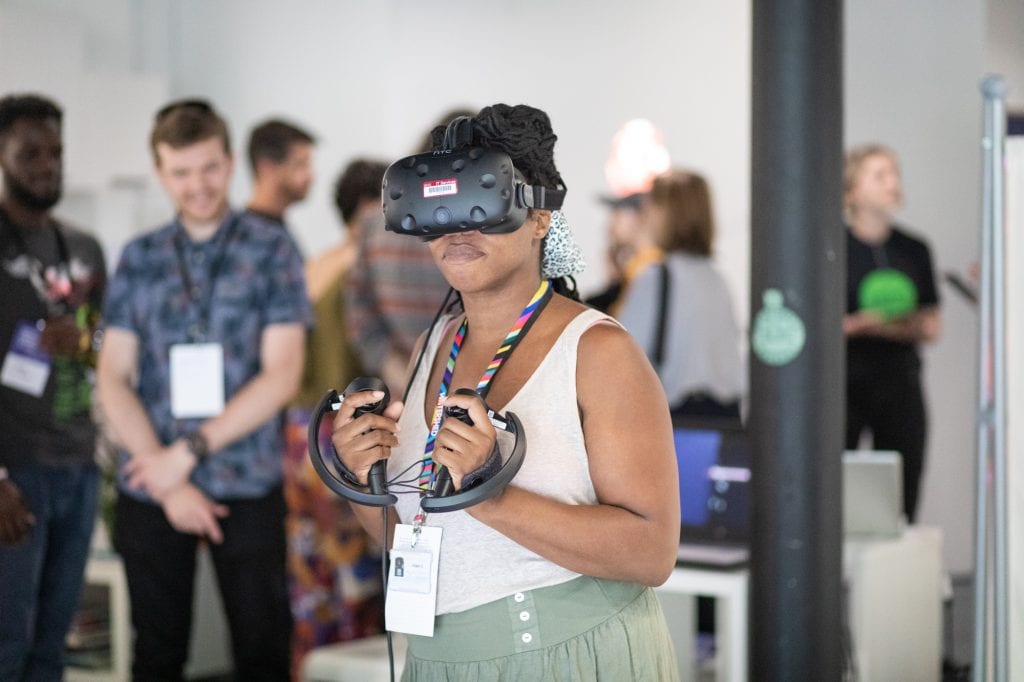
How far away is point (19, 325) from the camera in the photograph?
3406 millimetres

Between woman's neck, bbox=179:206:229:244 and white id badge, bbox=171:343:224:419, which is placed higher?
woman's neck, bbox=179:206:229:244

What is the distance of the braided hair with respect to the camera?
1.75 metres

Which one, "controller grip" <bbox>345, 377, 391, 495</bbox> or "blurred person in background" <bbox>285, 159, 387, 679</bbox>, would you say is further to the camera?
"blurred person in background" <bbox>285, 159, 387, 679</bbox>

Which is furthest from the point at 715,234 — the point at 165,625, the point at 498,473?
the point at 498,473

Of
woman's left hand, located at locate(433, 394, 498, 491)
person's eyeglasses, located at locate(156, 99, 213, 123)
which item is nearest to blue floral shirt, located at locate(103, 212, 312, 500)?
person's eyeglasses, located at locate(156, 99, 213, 123)

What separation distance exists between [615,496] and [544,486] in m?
0.10

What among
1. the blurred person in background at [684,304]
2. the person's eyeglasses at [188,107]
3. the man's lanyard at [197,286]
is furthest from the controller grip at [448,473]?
the blurred person in background at [684,304]

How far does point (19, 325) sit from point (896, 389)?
3.41m

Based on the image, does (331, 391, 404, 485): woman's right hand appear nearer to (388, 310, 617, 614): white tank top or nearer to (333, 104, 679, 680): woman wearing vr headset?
(333, 104, 679, 680): woman wearing vr headset

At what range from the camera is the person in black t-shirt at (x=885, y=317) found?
16.6ft

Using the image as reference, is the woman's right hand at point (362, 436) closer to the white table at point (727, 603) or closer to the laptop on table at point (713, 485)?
the white table at point (727, 603)

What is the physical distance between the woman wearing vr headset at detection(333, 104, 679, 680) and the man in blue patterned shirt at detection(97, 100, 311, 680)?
1.71 m

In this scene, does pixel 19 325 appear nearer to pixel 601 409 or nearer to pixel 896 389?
pixel 601 409

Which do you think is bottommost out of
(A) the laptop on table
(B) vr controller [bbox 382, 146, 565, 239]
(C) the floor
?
(C) the floor
